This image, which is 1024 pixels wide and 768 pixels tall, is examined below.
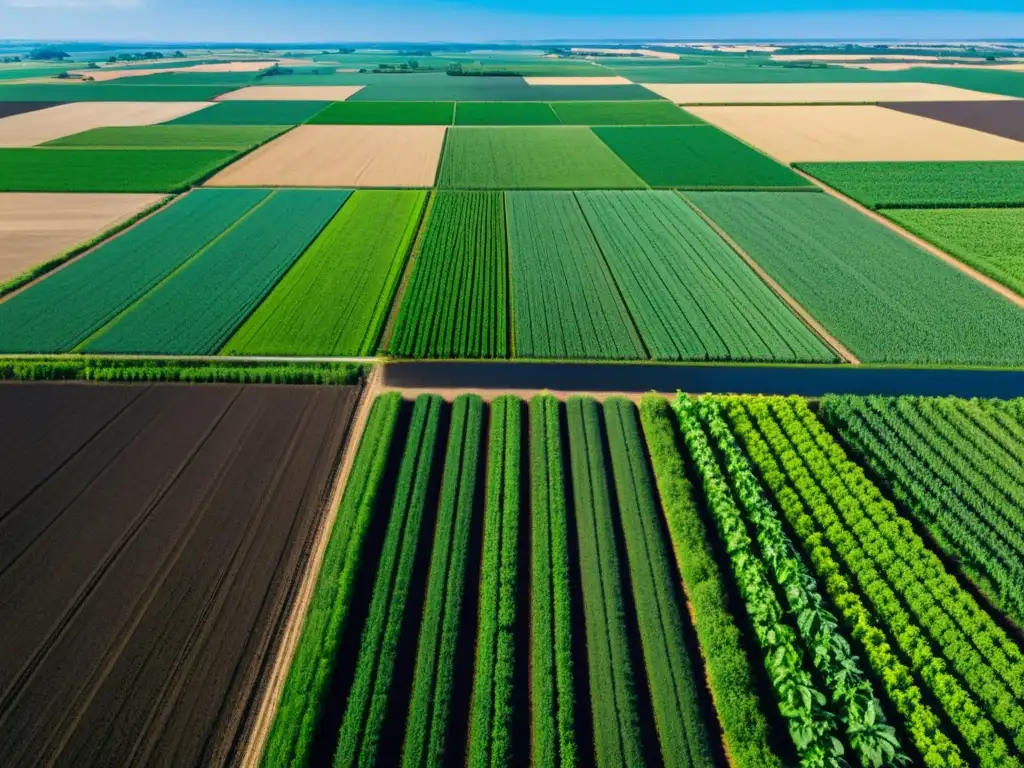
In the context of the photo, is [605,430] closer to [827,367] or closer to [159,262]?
[827,367]

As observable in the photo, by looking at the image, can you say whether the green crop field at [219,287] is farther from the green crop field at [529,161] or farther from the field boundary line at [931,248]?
the field boundary line at [931,248]

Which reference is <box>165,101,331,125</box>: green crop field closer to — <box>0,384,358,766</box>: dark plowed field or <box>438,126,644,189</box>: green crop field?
<box>438,126,644,189</box>: green crop field

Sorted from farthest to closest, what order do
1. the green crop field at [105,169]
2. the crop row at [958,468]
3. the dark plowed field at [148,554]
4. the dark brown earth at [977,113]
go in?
the dark brown earth at [977,113] → the green crop field at [105,169] → the crop row at [958,468] → the dark plowed field at [148,554]

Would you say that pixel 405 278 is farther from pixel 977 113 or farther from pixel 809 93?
pixel 809 93

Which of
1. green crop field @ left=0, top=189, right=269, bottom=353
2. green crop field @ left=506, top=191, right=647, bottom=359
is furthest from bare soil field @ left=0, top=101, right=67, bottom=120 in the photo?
green crop field @ left=506, top=191, right=647, bottom=359

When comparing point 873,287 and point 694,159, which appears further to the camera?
point 694,159

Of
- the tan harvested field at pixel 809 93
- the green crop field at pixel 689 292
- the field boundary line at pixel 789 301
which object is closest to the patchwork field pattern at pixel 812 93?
the tan harvested field at pixel 809 93

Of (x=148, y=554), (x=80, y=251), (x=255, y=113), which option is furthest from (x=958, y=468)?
(x=255, y=113)
